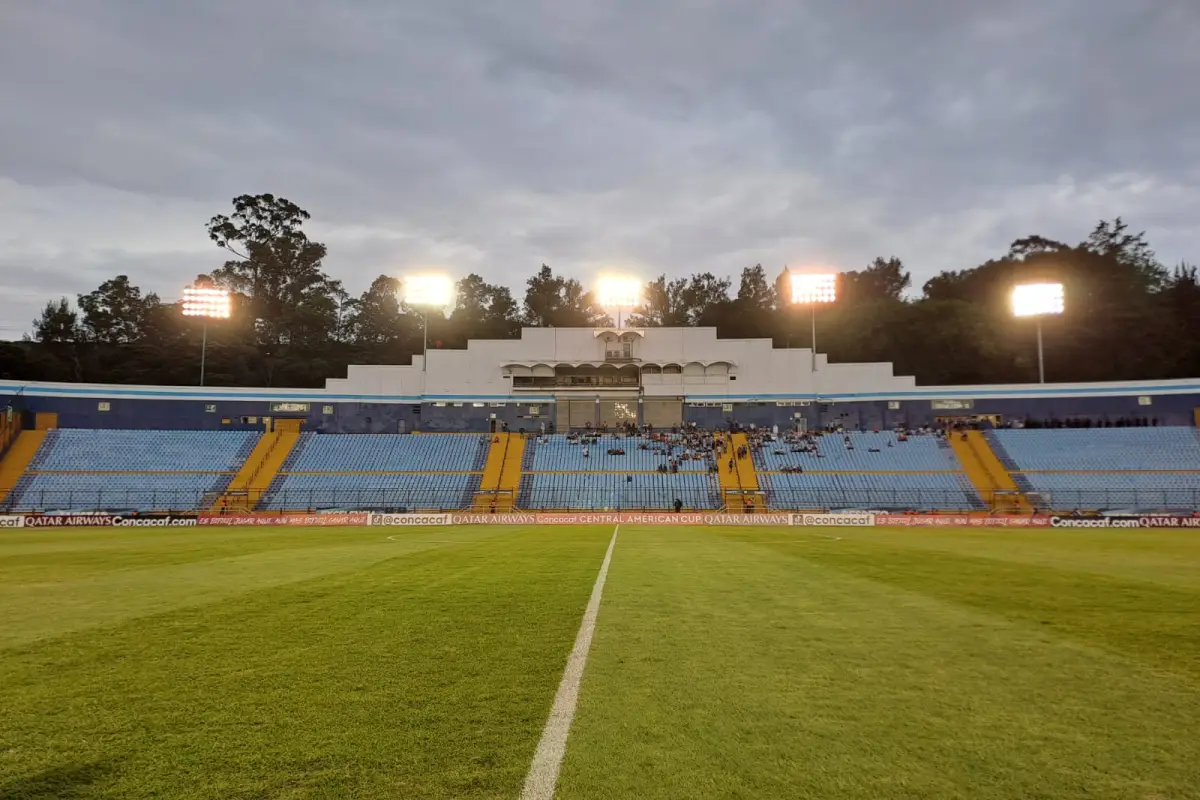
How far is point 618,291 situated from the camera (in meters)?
58.6

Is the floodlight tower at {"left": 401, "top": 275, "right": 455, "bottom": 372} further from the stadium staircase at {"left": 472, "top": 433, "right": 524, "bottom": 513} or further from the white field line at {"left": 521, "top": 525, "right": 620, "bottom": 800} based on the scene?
the white field line at {"left": 521, "top": 525, "right": 620, "bottom": 800}

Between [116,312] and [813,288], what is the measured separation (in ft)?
252

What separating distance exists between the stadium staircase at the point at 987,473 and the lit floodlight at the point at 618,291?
28.9 metres

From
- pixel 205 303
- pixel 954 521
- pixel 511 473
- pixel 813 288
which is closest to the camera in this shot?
pixel 954 521

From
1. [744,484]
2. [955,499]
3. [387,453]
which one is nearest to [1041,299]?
[955,499]

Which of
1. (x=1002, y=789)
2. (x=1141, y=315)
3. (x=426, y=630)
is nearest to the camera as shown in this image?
(x=1002, y=789)

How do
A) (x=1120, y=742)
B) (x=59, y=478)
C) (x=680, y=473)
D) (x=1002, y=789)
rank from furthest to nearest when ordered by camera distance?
(x=680, y=473)
(x=59, y=478)
(x=1120, y=742)
(x=1002, y=789)

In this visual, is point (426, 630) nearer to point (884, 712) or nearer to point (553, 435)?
point (884, 712)

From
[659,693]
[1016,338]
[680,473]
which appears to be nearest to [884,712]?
[659,693]

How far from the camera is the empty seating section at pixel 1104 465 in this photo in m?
40.5

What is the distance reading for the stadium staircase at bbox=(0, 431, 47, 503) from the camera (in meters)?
44.7

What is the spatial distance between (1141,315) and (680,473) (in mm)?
54252

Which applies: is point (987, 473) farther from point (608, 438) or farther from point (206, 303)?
point (206, 303)

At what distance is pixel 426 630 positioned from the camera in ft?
25.4
